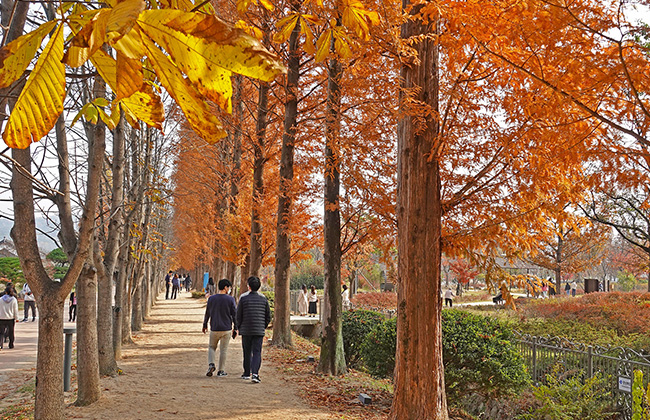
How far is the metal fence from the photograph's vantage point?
8.32m

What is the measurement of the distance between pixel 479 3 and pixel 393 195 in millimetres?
4646

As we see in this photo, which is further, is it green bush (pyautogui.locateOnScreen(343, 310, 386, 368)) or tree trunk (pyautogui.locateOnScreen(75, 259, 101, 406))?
green bush (pyautogui.locateOnScreen(343, 310, 386, 368))

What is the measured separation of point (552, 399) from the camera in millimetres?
7512

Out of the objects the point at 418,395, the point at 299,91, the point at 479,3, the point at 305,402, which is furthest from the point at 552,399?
the point at 299,91

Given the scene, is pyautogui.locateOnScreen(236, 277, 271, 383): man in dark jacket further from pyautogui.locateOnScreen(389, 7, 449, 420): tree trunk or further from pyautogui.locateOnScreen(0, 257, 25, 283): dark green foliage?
pyautogui.locateOnScreen(0, 257, 25, 283): dark green foliage

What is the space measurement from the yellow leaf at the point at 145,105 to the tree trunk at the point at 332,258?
Answer: 8.49m

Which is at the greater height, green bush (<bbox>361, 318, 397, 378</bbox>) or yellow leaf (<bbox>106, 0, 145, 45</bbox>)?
yellow leaf (<bbox>106, 0, 145, 45</bbox>)

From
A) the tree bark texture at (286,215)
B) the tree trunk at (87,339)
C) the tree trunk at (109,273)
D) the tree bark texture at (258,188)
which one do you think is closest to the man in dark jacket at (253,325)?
the tree trunk at (109,273)

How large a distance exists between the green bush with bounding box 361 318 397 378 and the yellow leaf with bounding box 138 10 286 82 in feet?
28.3

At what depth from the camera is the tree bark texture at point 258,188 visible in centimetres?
1530

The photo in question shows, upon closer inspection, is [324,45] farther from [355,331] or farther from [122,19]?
[355,331]

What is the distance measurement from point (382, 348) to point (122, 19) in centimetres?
921

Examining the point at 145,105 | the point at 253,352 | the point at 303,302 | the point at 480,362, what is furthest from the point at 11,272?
the point at 145,105

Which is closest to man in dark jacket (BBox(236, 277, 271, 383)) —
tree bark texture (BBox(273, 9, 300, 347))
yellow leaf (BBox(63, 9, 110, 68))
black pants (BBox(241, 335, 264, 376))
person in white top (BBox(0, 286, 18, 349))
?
black pants (BBox(241, 335, 264, 376))
